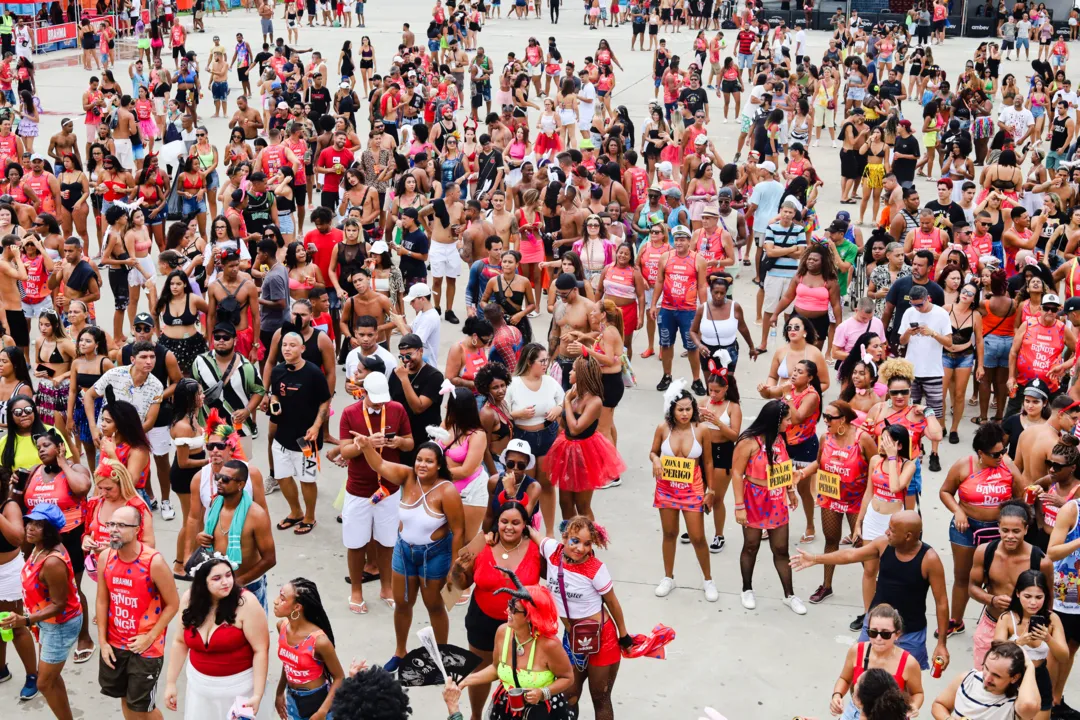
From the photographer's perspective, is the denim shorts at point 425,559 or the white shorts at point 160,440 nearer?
the denim shorts at point 425,559

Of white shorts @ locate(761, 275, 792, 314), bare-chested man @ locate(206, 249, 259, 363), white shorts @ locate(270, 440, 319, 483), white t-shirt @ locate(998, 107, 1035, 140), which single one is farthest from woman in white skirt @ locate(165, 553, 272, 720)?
white t-shirt @ locate(998, 107, 1035, 140)

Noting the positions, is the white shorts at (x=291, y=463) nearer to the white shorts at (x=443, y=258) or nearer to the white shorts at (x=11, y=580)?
the white shorts at (x=11, y=580)

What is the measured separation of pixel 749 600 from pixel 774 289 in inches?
189

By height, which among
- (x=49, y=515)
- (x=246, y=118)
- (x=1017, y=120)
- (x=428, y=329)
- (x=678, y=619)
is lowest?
(x=678, y=619)

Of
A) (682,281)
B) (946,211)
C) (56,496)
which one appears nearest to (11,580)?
(56,496)

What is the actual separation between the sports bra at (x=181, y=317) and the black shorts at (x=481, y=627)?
4.64 metres

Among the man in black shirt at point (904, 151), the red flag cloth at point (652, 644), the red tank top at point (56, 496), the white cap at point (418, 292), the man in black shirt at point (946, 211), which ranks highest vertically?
the man in black shirt at point (904, 151)

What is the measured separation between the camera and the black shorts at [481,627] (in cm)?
664

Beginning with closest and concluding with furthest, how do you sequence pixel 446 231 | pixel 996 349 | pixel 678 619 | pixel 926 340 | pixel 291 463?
pixel 678 619, pixel 291 463, pixel 926 340, pixel 996 349, pixel 446 231

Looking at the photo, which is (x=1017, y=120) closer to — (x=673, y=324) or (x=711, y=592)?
(x=673, y=324)

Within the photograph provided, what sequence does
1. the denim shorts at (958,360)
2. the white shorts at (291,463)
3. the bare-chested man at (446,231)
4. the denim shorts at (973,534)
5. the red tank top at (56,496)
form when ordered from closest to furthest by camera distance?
1. the red tank top at (56,496)
2. the denim shorts at (973,534)
3. the white shorts at (291,463)
4. the denim shorts at (958,360)
5. the bare-chested man at (446,231)

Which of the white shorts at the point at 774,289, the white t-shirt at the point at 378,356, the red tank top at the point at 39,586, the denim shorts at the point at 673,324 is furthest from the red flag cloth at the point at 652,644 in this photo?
the white shorts at the point at 774,289

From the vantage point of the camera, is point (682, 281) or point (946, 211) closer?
point (682, 281)

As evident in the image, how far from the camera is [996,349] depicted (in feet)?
35.8
